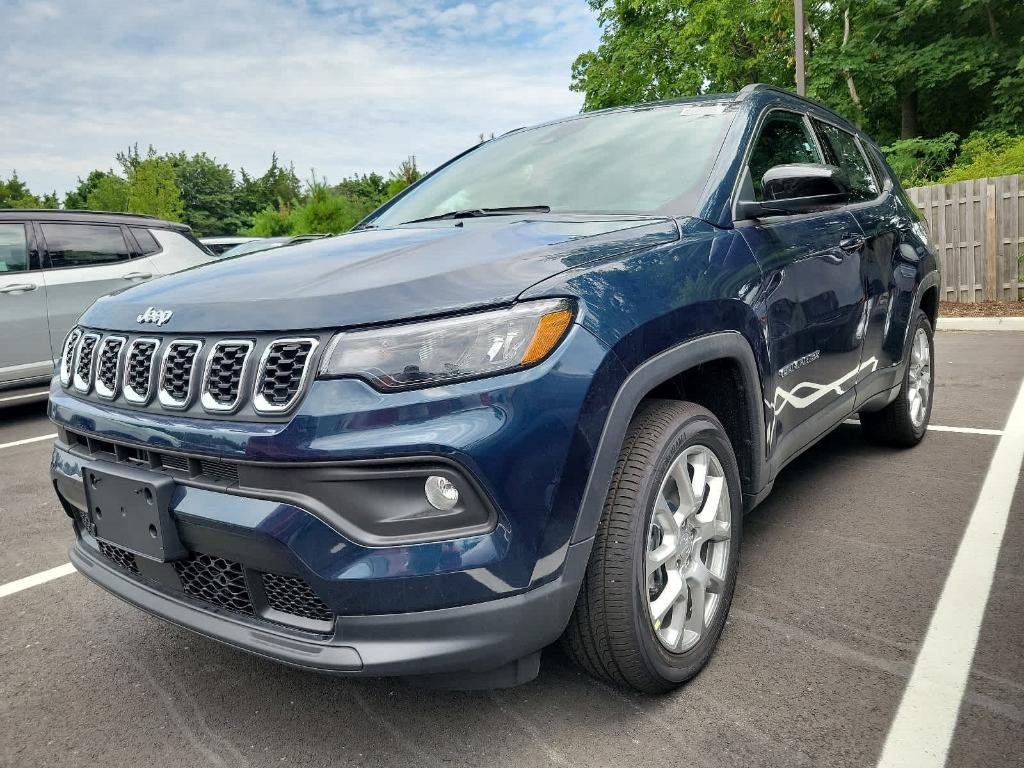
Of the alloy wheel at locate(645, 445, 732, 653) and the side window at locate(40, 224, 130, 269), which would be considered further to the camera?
the side window at locate(40, 224, 130, 269)

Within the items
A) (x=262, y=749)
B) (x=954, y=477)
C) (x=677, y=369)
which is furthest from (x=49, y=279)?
(x=954, y=477)

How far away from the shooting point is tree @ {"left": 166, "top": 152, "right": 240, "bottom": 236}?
65312 mm

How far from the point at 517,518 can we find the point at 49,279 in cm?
627

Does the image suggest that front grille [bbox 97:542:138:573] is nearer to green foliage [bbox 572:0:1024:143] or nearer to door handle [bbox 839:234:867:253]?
door handle [bbox 839:234:867:253]

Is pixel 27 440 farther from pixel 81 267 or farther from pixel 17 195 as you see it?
pixel 17 195

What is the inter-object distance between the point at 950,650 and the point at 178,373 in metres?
2.23

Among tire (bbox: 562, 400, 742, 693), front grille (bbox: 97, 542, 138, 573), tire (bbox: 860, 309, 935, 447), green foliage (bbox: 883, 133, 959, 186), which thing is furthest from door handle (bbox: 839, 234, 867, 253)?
green foliage (bbox: 883, 133, 959, 186)

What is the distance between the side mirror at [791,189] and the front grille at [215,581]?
70.7 inches

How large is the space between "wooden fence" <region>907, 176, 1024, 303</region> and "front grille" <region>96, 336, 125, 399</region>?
1149 centimetres

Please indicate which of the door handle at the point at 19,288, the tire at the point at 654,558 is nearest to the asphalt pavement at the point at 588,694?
the tire at the point at 654,558

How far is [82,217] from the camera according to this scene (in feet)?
22.5

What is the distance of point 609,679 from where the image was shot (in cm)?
202

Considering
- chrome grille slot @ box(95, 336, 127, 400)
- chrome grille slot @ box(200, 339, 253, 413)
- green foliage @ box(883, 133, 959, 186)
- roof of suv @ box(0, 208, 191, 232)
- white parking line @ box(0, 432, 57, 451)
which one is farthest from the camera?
green foliage @ box(883, 133, 959, 186)

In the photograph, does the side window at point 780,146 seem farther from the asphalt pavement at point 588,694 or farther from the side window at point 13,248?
the side window at point 13,248
